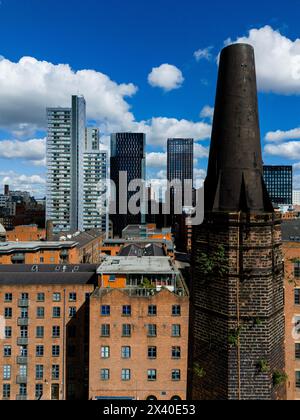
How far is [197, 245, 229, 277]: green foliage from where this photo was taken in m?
6.88

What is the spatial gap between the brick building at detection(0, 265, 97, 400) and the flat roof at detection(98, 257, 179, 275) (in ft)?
9.89

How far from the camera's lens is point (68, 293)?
36219 mm

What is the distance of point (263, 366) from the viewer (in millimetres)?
6613

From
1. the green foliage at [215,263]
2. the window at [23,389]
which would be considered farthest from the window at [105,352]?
the green foliage at [215,263]

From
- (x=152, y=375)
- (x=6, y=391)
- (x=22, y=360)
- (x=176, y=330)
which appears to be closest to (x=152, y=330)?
(x=176, y=330)

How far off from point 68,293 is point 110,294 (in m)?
7.02

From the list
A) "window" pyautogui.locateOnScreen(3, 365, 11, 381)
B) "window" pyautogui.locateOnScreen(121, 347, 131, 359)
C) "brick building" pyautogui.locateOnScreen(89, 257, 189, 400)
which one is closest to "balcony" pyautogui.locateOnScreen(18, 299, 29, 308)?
"window" pyautogui.locateOnScreen(3, 365, 11, 381)

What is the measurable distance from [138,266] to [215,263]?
3087cm

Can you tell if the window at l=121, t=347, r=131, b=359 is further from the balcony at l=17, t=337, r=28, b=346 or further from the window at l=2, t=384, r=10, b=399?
the window at l=2, t=384, r=10, b=399

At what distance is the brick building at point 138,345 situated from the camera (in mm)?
31125

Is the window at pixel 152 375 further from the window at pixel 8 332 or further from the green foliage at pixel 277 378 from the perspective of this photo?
the green foliage at pixel 277 378

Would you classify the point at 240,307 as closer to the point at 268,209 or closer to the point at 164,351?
the point at 268,209
